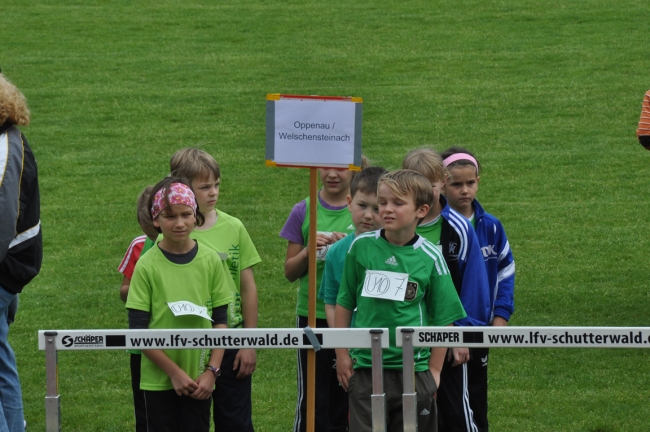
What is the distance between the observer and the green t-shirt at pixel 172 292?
15.2 feet

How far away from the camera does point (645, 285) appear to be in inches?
360

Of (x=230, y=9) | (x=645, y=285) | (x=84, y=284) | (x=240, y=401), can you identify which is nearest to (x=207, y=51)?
(x=230, y=9)

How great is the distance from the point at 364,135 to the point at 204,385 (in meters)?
9.83

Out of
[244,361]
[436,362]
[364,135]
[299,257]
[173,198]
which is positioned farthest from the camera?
[364,135]

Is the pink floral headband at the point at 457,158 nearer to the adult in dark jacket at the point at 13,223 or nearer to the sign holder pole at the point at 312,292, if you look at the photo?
the sign holder pole at the point at 312,292

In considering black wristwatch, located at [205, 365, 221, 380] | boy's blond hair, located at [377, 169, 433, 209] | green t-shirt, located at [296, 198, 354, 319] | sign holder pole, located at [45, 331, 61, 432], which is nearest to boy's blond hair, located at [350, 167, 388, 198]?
boy's blond hair, located at [377, 169, 433, 209]

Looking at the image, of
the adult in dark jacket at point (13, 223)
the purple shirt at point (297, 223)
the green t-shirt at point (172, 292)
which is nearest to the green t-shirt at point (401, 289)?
the green t-shirt at point (172, 292)

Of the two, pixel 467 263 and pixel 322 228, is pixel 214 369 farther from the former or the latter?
pixel 467 263

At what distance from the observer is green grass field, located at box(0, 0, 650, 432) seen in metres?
7.20

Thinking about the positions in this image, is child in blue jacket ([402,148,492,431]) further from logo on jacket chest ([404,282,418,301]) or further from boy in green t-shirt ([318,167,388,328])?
logo on jacket chest ([404,282,418,301])

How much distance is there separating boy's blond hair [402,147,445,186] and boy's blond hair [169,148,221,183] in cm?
98

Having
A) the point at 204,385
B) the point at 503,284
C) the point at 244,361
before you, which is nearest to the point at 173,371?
the point at 204,385

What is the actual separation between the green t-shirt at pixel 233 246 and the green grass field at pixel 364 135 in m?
1.39

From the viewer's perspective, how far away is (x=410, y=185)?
4523mm
